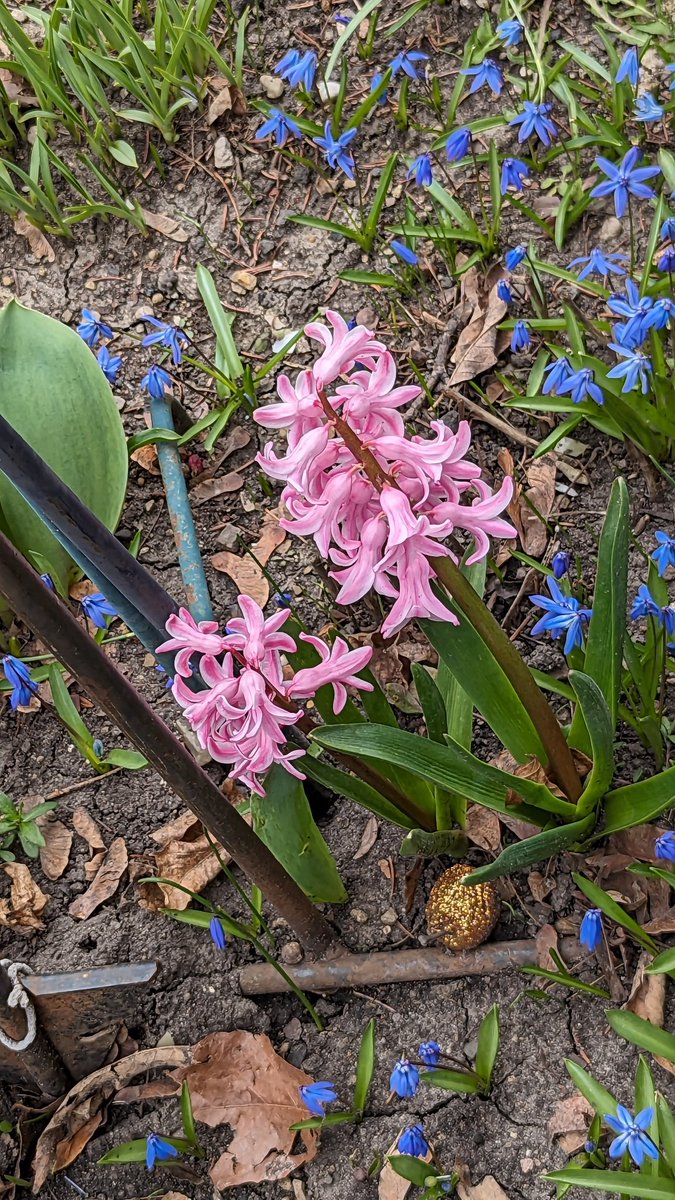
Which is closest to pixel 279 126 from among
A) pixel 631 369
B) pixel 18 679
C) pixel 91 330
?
pixel 91 330

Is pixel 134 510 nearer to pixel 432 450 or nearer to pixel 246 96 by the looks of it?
pixel 246 96

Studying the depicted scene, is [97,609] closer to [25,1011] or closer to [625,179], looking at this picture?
[25,1011]

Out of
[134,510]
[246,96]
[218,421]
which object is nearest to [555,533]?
[218,421]

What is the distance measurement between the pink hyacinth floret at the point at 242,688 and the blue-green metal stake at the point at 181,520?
1.01 metres

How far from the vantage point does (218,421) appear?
2.92 m

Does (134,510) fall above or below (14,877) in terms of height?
above

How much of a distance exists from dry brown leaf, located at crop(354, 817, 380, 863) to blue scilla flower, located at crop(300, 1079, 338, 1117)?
19.4 inches

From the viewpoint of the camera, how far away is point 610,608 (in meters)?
1.90

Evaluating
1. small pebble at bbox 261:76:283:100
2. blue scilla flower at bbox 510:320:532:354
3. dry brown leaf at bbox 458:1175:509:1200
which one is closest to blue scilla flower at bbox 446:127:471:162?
blue scilla flower at bbox 510:320:532:354

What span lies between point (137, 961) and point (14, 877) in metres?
0.38

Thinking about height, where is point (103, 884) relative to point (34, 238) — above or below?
below

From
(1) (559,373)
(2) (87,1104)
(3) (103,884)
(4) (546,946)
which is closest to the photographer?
(4) (546,946)

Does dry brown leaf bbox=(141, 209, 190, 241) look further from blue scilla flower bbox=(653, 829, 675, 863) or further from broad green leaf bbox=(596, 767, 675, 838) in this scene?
blue scilla flower bbox=(653, 829, 675, 863)

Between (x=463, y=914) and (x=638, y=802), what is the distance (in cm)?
42
